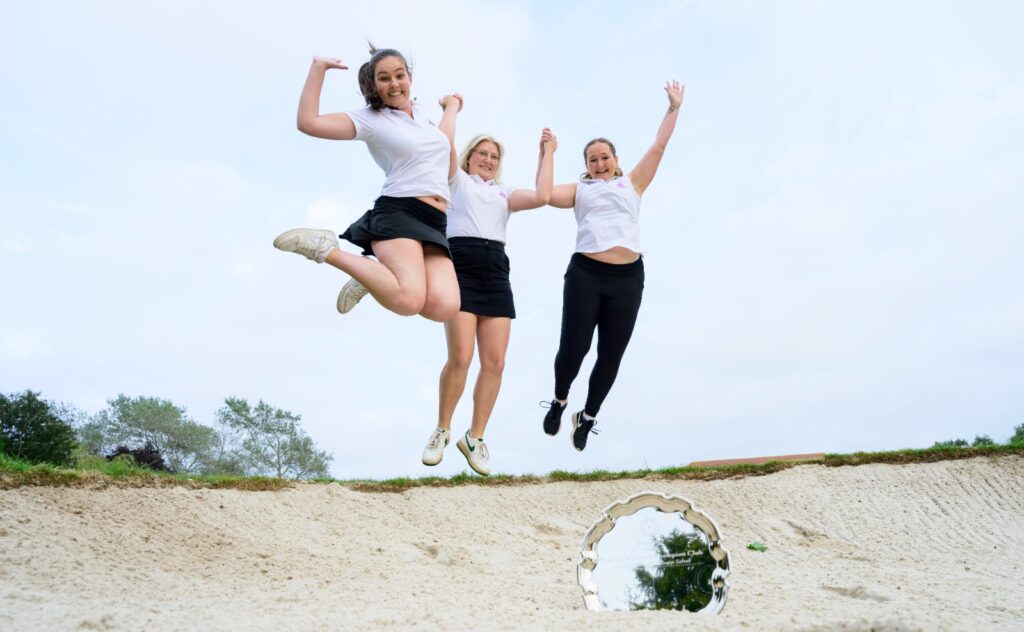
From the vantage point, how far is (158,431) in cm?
956

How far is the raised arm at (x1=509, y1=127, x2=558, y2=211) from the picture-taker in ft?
19.8

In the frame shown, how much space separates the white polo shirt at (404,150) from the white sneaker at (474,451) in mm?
2213

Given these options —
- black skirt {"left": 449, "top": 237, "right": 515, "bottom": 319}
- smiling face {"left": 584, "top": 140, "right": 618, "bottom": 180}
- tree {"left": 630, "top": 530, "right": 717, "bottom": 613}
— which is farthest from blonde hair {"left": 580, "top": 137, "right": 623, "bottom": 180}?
tree {"left": 630, "top": 530, "right": 717, "bottom": 613}

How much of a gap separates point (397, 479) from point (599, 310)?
2.41 m

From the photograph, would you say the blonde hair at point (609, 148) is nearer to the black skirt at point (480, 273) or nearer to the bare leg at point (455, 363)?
the black skirt at point (480, 273)

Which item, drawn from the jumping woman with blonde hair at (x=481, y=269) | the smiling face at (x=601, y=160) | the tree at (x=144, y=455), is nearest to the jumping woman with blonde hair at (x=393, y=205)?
the jumping woman with blonde hair at (x=481, y=269)

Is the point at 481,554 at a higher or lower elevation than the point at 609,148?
lower

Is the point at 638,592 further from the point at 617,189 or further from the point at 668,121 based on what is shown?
the point at 668,121

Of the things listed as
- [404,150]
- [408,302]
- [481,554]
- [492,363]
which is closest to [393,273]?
[408,302]

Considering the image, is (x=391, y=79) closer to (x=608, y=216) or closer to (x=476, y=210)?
(x=476, y=210)

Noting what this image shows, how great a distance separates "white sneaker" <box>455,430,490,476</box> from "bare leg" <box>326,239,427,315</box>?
6.61 feet

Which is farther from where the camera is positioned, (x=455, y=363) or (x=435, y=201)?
(x=455, y=363)

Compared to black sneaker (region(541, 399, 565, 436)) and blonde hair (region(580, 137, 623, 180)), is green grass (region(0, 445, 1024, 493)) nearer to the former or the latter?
black sneaker (region(541, 399, 565, 436))

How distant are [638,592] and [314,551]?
2.44 m
